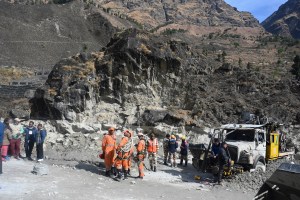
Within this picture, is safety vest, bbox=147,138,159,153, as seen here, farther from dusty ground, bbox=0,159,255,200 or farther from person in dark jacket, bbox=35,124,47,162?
person in dark jacket, bbox=35,124,47,162

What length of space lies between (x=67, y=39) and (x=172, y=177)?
216 feet

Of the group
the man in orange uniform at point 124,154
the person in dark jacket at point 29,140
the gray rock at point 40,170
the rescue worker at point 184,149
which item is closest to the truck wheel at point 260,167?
the rescue worker at point 184,149

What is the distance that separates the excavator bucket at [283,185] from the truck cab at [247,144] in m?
5.51

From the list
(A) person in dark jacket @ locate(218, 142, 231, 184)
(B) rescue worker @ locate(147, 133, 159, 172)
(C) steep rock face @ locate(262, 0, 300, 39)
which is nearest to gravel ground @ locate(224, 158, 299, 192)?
(A) person in dark jacket @ locate(218, 142, 231, 184)

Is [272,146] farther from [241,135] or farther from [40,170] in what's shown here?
[40,170]

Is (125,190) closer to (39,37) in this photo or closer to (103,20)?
(39,37)

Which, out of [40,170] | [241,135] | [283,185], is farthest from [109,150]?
[283,185]

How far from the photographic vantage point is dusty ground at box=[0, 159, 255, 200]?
26.6ft

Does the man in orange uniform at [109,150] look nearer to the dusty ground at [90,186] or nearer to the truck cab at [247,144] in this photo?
the dusty ground at [90,186]

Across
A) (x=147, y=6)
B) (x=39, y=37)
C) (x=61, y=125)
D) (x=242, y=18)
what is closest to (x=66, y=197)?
(x=61, y=125)

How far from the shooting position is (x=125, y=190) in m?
9.45

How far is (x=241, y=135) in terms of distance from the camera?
13234mm

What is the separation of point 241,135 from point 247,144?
50 cm

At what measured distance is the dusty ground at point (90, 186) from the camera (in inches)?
320
